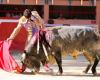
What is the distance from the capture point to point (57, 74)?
10.4 metres

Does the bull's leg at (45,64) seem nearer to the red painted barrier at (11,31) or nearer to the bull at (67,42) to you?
the bull at (67,42)

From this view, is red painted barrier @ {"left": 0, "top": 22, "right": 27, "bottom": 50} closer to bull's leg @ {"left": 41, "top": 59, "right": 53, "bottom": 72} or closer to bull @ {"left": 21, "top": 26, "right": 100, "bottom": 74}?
bull's leg @ {"left": 41, "top": 59, "right": 53, "bottom": 72}

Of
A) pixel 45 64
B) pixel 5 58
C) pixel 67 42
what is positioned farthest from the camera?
pixel 5 58

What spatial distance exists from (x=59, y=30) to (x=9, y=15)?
1991 cm

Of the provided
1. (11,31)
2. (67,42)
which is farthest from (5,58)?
(11,31)

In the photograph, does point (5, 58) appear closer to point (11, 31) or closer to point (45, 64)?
point (45, 64)

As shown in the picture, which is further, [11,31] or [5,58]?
[11,31]

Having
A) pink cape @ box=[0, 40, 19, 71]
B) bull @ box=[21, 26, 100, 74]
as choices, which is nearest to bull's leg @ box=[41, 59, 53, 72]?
bull @ box=[21, 26, 100, 74]

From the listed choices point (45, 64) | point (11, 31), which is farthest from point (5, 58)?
point (11, 31)

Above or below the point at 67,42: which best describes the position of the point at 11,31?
below

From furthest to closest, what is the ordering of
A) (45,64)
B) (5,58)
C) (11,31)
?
(11,31), (5,58), (45,64)

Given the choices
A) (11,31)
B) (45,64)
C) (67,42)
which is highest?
(67,42)

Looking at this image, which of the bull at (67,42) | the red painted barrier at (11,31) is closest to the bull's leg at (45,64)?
the bull at (67,42)

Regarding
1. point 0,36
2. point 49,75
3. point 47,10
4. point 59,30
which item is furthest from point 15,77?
point 47,10
